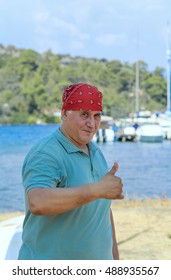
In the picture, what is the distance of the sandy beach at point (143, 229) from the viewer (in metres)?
5.34

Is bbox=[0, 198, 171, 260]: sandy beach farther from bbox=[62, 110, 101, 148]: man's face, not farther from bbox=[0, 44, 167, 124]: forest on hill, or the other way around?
bbox=[0, 44, 167, 124]: forest on hill

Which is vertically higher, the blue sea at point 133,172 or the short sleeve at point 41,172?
the short sleeve at point 41,172

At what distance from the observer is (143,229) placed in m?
6.59

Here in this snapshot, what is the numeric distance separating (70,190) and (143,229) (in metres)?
5.08

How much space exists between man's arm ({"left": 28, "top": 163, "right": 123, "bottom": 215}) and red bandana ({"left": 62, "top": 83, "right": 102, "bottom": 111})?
11.3 inches

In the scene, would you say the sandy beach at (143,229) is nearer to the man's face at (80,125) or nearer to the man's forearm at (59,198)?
the man's face at (80,125)

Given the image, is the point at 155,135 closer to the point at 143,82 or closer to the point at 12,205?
the point at 12,205

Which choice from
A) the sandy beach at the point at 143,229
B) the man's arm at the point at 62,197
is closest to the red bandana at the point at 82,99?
the man's arm at the point at 62,197

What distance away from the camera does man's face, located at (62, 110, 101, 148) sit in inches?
72.4

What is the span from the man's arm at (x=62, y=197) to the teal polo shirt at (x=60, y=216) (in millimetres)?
34

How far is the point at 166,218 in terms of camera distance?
723cm

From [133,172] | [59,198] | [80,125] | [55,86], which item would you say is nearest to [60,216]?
[59,198]

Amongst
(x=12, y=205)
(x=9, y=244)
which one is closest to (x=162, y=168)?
(x=12, y=205)
